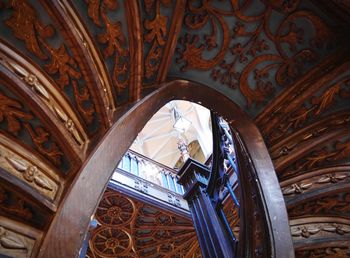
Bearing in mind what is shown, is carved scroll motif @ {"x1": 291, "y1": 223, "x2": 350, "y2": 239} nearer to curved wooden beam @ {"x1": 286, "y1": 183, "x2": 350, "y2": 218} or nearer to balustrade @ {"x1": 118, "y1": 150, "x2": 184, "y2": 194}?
curved wooden beam @ {"x1": 286, "y1": 183, "x2": 350, "y2": 218}

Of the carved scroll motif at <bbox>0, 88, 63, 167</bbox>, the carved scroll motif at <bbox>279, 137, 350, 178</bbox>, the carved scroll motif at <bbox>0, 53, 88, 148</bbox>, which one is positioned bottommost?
the carved scroll motif at <bbox>0, 88, 63, 167</bbox>

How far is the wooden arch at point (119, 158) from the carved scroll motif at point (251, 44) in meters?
0.19

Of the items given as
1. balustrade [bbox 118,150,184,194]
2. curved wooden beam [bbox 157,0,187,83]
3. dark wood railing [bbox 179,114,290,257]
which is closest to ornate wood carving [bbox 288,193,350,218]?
dark wood railing [bbox 179,114,290,257]

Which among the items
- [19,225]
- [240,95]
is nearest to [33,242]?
[19,225]

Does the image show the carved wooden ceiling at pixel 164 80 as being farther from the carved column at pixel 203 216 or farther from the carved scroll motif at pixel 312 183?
the carved column at pixel 203 216

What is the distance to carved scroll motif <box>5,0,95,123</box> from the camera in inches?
64.2

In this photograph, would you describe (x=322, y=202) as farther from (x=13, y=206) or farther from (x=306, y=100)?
(x=13, y=206)

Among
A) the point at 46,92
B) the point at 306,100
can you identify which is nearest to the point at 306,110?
the point at 306,100

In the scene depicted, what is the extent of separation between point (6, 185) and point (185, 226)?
5926 mm

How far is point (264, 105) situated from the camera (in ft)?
9.28

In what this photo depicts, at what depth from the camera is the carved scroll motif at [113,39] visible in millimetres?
1967

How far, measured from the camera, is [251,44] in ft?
8.59

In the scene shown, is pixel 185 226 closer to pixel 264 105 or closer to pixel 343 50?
pixel 264 105

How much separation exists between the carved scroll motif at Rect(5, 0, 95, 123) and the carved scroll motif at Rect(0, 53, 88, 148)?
0.10m
